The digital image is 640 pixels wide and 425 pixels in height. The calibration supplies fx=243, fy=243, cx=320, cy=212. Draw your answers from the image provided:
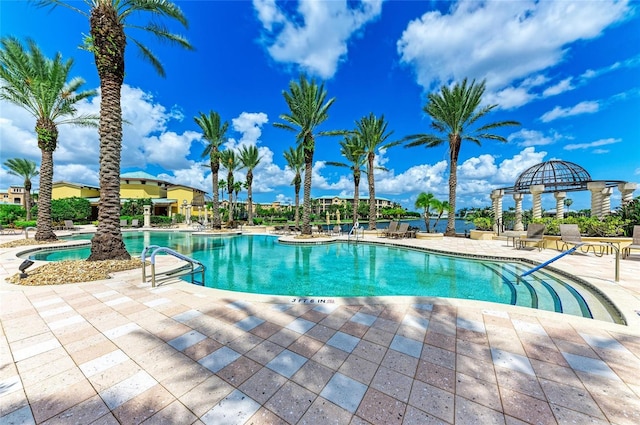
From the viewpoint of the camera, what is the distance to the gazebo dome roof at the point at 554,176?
1872 centimetres

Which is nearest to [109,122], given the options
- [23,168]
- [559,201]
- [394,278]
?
[394,278]

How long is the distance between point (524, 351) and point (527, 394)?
0.91 meters

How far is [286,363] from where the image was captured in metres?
2.72

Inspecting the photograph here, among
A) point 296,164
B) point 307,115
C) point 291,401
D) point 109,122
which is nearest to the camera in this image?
point 291,401

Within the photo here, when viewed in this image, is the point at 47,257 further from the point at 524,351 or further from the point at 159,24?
the point at 524,351

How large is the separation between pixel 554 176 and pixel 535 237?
545 inches

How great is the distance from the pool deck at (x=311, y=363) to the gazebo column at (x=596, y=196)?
1664 centimetres

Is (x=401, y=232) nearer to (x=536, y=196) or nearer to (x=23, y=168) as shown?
(x=536, y=196)

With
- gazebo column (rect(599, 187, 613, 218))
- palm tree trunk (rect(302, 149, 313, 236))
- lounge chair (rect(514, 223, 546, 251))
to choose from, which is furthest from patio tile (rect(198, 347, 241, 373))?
gazebo column (rect(599, 187, 613, 218))

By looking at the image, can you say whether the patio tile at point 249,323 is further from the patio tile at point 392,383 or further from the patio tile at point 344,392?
the patio tile at point 392,383

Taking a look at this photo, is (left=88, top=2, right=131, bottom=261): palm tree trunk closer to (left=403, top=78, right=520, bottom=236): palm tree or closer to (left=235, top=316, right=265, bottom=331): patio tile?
(left=235, top=316, right=265, bottom=331): patio tile

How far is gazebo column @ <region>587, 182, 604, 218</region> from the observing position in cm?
1566

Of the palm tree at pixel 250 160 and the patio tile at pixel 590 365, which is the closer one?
the patio tile at pixel 590 365

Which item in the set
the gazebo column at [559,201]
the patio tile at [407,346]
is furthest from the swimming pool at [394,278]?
the gazebo column at [559,201]
